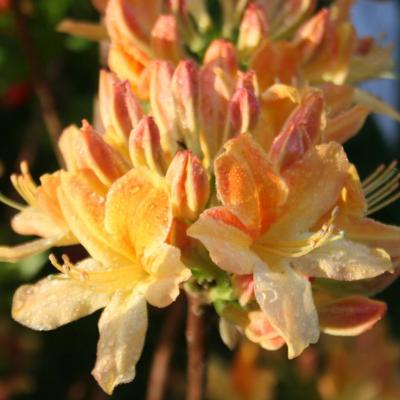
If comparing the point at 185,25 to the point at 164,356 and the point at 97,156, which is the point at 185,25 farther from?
the point at 164,356

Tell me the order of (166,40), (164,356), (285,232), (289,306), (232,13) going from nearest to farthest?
(289,306) < (285,232) < (166,40) < (232,13) < (164,356)

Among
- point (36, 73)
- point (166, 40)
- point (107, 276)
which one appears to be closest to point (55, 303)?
point (107, 276)

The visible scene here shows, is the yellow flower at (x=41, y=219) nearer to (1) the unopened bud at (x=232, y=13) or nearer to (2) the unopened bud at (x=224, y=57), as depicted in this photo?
(2) the unopened bud at (x=224, y=57)

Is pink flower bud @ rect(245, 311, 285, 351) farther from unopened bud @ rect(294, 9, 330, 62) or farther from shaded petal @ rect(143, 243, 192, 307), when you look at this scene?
unopened bud @ rect(294, 9, 330, 62)

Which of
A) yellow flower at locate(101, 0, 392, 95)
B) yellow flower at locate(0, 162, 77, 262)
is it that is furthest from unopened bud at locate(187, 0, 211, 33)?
yellow flower at locate(0, 162, 77, 262)

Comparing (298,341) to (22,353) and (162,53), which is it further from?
(22,353)

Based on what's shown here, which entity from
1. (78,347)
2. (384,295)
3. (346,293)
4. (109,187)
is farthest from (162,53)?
(384,295)
